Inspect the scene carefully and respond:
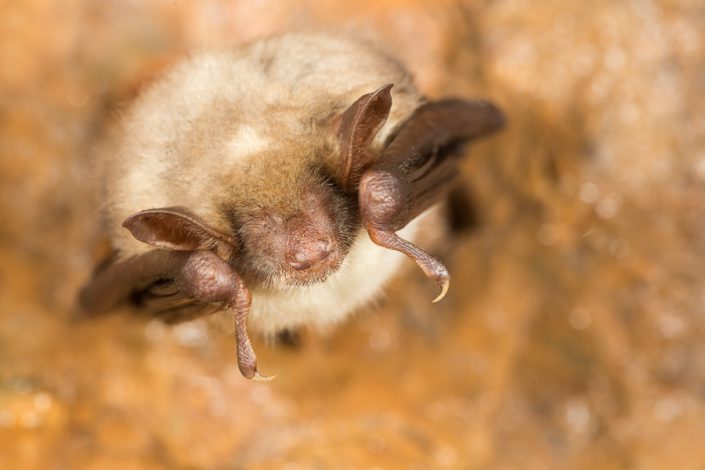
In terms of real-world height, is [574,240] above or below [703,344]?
above

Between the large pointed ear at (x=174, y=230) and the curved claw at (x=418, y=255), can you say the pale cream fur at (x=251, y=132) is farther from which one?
the curved claw at (x=418, y=255)

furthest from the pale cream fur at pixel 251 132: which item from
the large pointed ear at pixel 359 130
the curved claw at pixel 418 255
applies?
the curved claw at pixel 418 255

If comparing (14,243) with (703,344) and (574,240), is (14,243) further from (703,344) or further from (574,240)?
(703,344)

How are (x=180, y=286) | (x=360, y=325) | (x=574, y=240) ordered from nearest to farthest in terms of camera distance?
1. (x=180, y=286)
2. (x=574, y=240)
3. (x=360, y=325)

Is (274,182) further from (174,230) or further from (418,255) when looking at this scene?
(418,255)

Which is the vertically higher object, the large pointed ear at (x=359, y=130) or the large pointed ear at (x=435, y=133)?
the large pointed ear at (x=359, y=130)

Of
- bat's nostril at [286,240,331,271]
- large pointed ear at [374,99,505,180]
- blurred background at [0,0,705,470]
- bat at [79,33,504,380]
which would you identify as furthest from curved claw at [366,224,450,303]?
blurred background at [0,0,705,470]

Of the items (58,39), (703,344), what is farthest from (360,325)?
(58,39)
